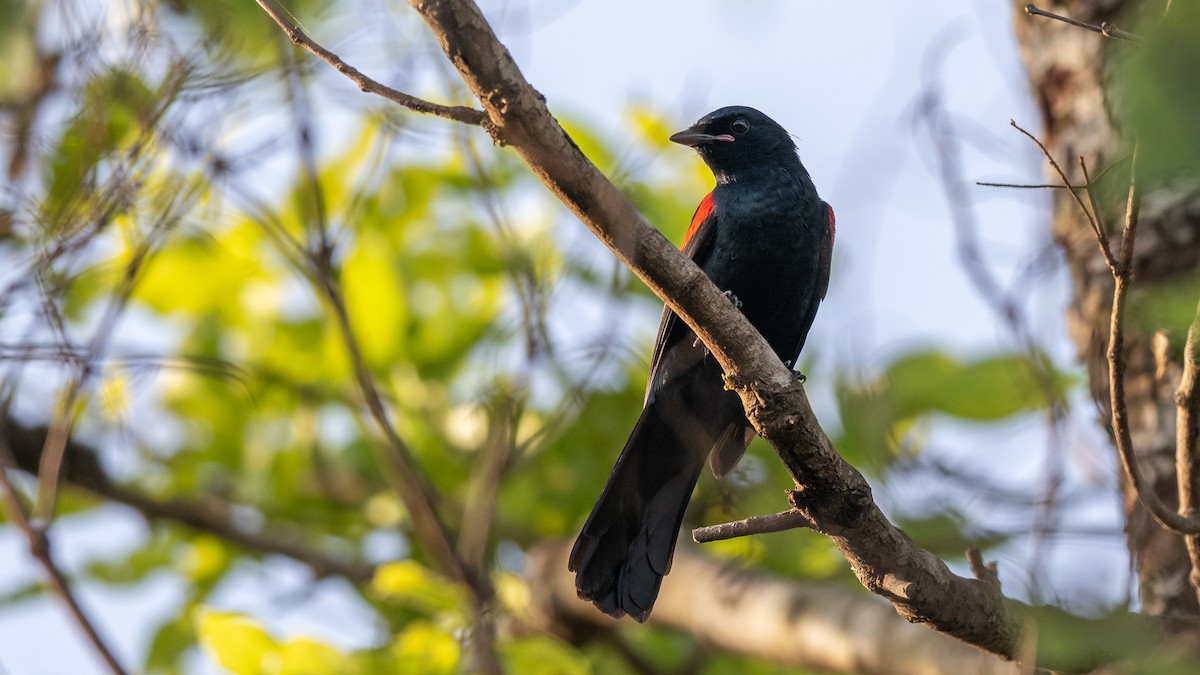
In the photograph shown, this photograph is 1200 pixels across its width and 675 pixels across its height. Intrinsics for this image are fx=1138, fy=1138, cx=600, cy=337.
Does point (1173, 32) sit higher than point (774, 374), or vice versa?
point (774, 374)

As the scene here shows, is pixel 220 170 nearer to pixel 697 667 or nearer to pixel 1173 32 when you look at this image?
pixel 697 667

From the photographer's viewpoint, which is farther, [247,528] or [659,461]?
[247,528]

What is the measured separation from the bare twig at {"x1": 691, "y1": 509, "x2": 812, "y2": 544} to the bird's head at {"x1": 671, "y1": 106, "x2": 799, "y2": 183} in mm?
2068

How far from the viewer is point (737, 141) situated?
4574 mm

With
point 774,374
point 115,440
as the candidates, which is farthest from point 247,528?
point 774,374

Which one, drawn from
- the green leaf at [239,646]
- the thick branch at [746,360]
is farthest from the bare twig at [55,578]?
the thick branch at [746,360]

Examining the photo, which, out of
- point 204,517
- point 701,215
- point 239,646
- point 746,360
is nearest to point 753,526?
point 746,360

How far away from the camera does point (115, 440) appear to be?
15.6ft

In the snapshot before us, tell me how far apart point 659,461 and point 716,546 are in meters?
1.56

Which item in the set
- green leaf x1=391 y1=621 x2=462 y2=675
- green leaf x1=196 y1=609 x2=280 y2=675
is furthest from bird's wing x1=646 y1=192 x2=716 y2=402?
green leaf x1=196 y1=609 x2=280 y2=675

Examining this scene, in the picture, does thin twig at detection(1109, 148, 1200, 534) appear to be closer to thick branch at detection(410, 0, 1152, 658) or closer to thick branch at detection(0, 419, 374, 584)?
thick branch at detection(410, 0, 1152, 658)

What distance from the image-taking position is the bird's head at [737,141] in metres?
4.53

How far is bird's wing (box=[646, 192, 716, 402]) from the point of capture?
392 cm

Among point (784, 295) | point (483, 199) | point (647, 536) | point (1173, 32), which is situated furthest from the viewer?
point (483, 199)
